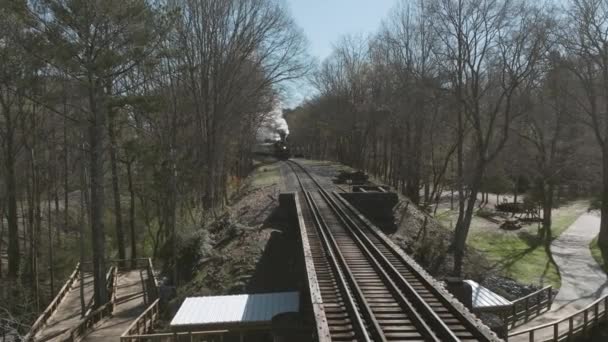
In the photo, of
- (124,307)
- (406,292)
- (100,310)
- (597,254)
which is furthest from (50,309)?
(597,254)

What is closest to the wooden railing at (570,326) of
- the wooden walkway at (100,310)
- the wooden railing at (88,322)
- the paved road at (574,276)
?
the paved road at (574,276)

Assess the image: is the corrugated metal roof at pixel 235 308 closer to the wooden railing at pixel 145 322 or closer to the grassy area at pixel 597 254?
the wooden railing at pixel 145 322

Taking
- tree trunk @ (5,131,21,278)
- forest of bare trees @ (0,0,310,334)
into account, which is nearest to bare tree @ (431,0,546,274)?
forest of bare trees @ (0,0,310,334)

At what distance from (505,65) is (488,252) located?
13.2 m

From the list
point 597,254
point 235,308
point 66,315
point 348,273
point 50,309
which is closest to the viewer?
point 348,273

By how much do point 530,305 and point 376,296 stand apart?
40.1ft

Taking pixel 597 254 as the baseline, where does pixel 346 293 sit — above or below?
above

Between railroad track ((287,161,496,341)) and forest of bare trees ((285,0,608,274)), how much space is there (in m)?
9.33

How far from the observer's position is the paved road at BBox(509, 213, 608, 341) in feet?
71.2

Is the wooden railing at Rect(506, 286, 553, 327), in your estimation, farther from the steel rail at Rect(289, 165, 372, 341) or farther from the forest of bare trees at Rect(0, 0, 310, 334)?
the forest of bare trees at Rect(0, 0, 310, 334)

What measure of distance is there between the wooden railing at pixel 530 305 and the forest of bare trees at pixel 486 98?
4.05m

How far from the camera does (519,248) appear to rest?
3553cm

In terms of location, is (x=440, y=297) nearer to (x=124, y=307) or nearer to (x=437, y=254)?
(x=437, y=254)

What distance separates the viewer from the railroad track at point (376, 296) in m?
10.5
